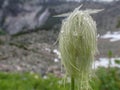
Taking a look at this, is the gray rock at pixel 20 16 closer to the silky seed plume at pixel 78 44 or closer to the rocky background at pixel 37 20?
the rocky background at pixel 37 20

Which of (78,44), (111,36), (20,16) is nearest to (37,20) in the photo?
(20,16)

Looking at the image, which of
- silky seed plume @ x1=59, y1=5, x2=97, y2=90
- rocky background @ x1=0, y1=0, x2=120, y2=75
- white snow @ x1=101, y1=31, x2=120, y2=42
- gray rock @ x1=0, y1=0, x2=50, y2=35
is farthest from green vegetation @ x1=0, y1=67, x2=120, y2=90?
gray rock @ x1=0, y1=0, x2=50, y2=35

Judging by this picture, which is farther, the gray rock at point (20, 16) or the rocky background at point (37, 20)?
the gray rock at point (20, 16)

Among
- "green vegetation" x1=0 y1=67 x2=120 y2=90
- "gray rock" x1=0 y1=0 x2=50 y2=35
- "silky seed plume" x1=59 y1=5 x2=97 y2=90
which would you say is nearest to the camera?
"silky seed plume" x1=59 y1=5 x2=97 y2=90

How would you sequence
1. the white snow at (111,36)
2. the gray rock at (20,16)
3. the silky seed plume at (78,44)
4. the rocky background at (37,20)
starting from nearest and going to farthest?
the silky seed plume at (78,44) → the white snow at (111,36) → the rocky background at (37,20) → the gray rock at (20,16)

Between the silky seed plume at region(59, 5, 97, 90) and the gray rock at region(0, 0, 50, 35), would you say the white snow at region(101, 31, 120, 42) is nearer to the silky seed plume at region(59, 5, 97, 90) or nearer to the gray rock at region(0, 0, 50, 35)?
the gray rock at region(0, 0, 50, 35)

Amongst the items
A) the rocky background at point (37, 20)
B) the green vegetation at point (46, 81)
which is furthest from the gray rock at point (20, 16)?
the green vegetation at point (46, 81)

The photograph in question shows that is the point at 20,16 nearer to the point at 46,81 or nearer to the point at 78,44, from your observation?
the point at 46,81

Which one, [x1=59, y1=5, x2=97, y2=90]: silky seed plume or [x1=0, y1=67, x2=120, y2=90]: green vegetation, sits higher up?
[x1=59, y1=5, x2=97, y2=90]: silky seed plume
